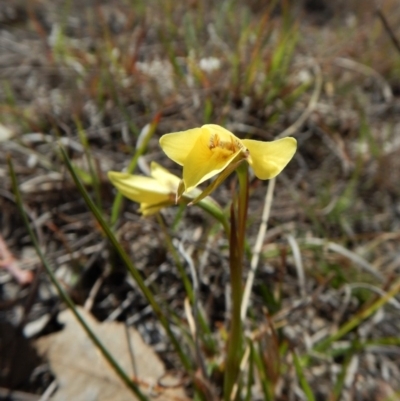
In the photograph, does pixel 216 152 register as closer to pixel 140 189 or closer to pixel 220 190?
pixel 140 189

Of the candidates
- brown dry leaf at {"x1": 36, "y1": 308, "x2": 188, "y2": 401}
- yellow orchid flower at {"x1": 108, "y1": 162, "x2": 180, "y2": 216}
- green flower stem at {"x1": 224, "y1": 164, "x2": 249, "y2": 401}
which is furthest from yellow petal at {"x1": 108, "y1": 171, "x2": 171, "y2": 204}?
brown dry leaf at {"x1": 36, "y1": 308, "x2": 188, "y2": 401}

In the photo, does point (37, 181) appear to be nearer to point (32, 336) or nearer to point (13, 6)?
point (32, 336)

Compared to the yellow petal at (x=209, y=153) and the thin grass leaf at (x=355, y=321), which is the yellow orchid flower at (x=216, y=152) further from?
the thin grass leaf at (x=355, y=321)

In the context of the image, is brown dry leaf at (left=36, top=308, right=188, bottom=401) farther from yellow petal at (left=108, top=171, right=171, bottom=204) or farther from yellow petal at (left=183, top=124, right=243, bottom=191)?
yellow petal at (left=183, top=124, right=243, bottom=191)

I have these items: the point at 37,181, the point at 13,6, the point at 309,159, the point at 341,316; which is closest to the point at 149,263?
the point at 37,181

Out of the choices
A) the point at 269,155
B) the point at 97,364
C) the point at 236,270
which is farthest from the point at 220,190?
the point at 269,155
